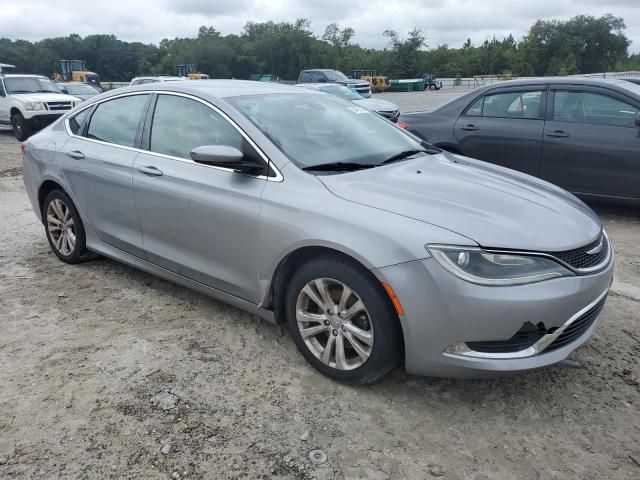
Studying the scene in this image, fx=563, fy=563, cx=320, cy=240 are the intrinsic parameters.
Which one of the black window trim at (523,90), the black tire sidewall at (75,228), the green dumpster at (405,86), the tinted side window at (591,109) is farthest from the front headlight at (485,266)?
the green dumpster at (405,86)

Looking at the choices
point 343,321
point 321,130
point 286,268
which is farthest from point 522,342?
point 321,130

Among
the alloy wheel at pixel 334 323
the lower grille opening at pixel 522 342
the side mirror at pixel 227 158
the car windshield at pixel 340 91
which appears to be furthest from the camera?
the car windshield at pixel 340 91

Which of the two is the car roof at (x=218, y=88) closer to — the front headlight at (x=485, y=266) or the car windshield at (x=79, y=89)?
the front headlight at (x=485, y=266)

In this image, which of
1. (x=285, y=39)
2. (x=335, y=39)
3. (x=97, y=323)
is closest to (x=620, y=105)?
(x=97, y=323)

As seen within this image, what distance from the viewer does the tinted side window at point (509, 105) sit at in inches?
248

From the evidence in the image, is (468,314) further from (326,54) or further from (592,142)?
(326,54)

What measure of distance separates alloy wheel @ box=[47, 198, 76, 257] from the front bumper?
3.10 meters

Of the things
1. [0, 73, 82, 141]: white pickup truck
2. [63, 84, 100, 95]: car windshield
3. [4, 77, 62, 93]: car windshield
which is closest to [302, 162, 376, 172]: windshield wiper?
[0, 73, 82, 141]: white pickup truck

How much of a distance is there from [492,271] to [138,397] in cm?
189

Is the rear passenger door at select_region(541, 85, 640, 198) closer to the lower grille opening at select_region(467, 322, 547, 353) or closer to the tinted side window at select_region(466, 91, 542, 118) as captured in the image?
the tinted side window at select_region(466, 91, 542, 118)

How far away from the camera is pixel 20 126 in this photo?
14.8 meters

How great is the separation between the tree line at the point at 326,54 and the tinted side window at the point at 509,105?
236ft

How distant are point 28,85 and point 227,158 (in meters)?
15.4

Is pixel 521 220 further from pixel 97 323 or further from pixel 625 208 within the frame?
pixel 625 208
